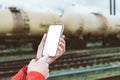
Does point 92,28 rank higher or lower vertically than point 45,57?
lower

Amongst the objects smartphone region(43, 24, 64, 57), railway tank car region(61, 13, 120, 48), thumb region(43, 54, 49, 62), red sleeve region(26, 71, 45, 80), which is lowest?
railway tank car region(61, 13, 120, 48)

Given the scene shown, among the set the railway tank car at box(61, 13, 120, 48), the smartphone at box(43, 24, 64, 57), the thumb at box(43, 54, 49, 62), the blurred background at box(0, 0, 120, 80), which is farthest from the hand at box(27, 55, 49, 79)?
the railway tank car at box(61, 13, 120, 48)

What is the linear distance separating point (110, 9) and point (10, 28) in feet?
35.8

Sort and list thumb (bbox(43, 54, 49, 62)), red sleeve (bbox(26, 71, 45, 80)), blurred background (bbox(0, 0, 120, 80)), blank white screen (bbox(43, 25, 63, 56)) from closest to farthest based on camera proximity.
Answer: red sleeve (bbox(26, 71, 45, 80)) < thumb (bbox(43, 54, 49, 62)) < blank white screen (bbox(43, 25, 63, 56)) < blurred background (bbox(0, 0, 120, 80))

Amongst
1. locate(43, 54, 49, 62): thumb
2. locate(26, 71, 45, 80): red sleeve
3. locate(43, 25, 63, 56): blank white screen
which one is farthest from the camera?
locate(43, 25, 63, 56): blank white screen

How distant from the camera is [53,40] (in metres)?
1.98

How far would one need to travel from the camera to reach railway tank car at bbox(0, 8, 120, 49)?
544 inches

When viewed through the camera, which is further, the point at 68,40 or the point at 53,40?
the point at 68,40

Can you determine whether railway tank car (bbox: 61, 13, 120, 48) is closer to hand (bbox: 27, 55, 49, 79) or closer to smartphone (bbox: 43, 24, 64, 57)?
smartphone (bbox: 43, 24, 64, 57)

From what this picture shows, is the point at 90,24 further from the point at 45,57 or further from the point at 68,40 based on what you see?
the point at 45,57

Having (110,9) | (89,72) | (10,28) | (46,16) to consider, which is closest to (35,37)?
(46,16)

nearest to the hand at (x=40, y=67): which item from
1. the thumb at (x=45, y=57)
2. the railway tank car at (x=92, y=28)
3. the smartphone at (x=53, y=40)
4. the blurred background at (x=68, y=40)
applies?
the thumb at (x=45, y=57)

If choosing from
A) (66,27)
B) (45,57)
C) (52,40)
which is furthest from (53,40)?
(66,27)

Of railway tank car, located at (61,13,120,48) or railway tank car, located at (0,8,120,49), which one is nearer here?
railway tank car, located at (0,8,120,49)
